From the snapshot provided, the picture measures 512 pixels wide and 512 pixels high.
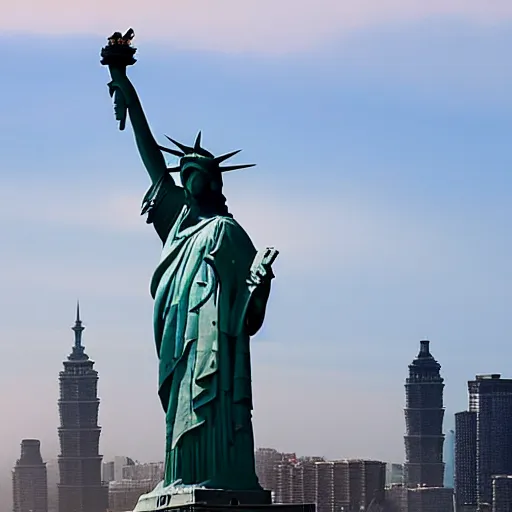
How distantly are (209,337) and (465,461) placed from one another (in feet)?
487

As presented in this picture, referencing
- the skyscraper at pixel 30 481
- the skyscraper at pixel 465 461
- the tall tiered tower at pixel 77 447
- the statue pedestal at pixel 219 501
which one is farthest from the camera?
the skyscraper at pixel 465 461

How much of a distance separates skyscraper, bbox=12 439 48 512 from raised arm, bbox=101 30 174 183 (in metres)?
107

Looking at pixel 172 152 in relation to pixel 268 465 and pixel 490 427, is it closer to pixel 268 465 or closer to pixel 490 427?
pixel 268 465

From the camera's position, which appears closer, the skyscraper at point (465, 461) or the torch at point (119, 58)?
the torch at point (119, 58)

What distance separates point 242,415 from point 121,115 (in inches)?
190

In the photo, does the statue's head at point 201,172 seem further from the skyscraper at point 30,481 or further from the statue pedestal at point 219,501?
the skyscraper at point 30,481

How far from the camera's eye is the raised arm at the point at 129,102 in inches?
1366

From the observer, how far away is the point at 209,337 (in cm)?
3294

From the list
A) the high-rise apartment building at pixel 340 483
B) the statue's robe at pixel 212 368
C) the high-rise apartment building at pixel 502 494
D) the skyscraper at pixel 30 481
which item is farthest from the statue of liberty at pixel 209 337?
the high-rise apartment building at pixel 502 494

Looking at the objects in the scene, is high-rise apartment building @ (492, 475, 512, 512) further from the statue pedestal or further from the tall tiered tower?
the statue pedestal

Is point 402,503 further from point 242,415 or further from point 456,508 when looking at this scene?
point 242,415

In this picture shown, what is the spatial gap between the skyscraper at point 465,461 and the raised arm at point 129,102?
13506 cm

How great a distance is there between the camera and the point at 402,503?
536 feet

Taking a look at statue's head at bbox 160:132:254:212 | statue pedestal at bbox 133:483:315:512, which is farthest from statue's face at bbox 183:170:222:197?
statue pedestal at bbox 133:483:315:512
